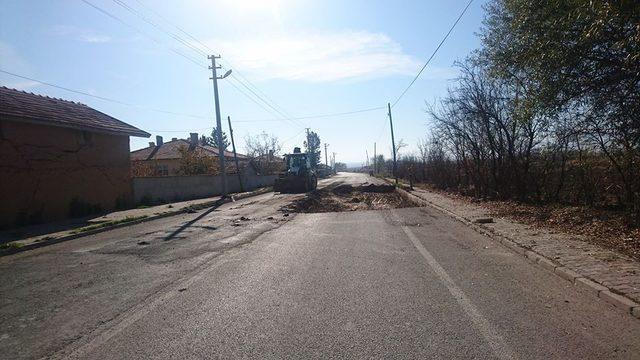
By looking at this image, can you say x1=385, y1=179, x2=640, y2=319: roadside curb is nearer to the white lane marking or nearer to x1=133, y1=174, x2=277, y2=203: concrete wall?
the white lane marking

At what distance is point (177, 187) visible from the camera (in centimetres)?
3250

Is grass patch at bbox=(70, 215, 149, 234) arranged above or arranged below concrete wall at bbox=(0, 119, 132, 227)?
below

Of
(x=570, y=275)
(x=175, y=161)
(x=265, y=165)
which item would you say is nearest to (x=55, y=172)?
(x=570, y=275)

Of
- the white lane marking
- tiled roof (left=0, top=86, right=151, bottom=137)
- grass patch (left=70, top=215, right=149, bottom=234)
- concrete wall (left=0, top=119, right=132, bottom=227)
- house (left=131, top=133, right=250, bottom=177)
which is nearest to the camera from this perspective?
the white lane marking

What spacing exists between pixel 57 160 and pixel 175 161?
31.5m

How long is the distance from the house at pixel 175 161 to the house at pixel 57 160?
11.5 metres

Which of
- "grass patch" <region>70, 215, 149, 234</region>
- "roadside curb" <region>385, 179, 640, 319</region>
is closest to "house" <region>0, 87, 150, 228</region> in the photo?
"grass patch" <region>70, 215, 149, 234</region>

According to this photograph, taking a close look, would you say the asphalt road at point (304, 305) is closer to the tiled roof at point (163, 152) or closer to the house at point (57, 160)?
the house at point (57, 160)

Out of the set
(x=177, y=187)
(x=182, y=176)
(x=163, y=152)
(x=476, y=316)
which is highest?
(x=163, y=152)

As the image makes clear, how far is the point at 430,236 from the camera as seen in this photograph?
39.5 feet

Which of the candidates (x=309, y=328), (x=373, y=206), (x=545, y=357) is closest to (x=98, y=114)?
(x=373, y=206)

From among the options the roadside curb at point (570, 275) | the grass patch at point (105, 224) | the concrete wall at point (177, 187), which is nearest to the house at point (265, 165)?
the concrete wall at point (177, 187)

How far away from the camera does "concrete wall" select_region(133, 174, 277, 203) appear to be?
2764 cm

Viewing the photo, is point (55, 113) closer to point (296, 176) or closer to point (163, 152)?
point (296, 176)
